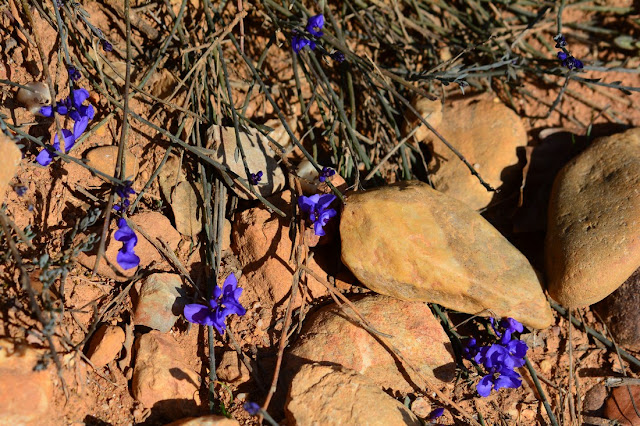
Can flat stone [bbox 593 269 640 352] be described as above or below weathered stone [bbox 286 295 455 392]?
below

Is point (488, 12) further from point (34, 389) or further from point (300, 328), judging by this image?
point (34, 389)

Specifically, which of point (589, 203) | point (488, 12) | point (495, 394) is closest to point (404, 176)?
point (589, 203)

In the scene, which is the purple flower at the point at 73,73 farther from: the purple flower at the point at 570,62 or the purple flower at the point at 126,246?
the purple flower at the point at 570,62

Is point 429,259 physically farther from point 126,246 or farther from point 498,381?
point 126,246

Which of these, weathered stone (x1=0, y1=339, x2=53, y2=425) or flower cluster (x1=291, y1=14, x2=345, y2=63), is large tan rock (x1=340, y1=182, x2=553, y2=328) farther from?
weathered stone (x1=0, y1=339, x2=53, y2=425)

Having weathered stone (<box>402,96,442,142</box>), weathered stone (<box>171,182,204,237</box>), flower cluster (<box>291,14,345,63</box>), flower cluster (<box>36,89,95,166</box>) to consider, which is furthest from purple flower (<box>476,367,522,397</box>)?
flower cluster (<box>36,89,95,166</box>)

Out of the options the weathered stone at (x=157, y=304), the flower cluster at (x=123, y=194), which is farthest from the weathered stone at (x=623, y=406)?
the flower cluster at (x=123, y=194)
